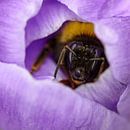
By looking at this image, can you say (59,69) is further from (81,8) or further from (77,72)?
(81,8)

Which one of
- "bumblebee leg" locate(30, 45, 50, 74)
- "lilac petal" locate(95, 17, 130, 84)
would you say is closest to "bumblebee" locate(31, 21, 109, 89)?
"bumblebee leg" locate(30, 45, 50, 74)

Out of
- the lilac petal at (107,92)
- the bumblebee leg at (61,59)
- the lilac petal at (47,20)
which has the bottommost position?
the bumblebee leg at (61,59)

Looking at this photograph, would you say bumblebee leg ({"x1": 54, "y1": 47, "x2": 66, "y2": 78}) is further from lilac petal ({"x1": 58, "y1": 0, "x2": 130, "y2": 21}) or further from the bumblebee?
lilac petal ({"x1": 58, "y1": 0, "x2": 130, "y2": 21})

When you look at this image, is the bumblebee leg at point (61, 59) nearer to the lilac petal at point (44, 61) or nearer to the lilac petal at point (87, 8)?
the lilac petal at point (44, 61)

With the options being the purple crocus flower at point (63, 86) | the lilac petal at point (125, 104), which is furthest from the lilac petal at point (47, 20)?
the lilac petal at point (125, 104)

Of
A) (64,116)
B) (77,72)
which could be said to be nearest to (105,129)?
(64,116)

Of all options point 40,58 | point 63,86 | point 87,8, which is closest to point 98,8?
point 87,8

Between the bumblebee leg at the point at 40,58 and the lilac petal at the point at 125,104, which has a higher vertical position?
the lilac petal at the point at 125,104
